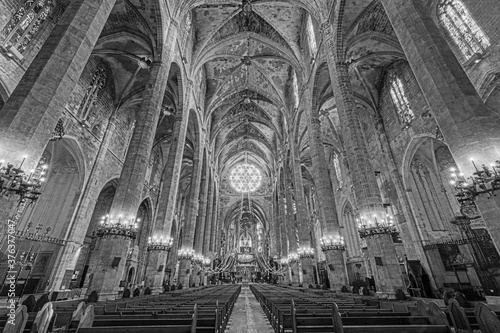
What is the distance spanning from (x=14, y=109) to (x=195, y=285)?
2004 centimetres

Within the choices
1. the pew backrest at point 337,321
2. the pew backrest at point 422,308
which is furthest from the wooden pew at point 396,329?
the pew backrest at point 422,308

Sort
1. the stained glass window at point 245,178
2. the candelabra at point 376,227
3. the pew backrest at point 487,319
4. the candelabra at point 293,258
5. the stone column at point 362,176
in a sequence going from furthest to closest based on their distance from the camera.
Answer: the stained glass window at point 245,178 < the candelabra at point 293,258 < the candelabra at point 376,227 < the stone column at point 362,176 < the pew backrest at point 487,319

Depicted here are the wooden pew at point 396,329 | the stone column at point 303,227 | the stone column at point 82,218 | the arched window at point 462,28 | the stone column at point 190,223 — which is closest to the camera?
the wooden pew at point 396,329

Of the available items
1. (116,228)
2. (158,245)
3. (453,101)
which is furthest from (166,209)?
(453,101)

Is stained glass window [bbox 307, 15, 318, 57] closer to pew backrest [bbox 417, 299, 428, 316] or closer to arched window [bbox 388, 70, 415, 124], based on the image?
arched window [bbox 388, 70, 415, 124]

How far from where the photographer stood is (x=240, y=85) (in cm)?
2606

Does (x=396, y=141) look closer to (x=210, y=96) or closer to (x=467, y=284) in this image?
(x=467, y=284)

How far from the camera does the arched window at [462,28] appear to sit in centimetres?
996

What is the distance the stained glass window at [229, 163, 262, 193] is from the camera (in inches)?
1576

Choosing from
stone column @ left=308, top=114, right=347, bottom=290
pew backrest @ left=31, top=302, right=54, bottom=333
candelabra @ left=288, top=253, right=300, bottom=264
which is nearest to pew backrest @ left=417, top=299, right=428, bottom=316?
pew backrest @ left=31, top=302, right=54, bottom=333

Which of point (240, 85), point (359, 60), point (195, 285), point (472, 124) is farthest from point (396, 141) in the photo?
point (195, 285)

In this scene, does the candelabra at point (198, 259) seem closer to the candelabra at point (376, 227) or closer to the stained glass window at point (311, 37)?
the candelabra at point (376, 227)

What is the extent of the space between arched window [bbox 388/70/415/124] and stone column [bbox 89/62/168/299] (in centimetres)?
1588

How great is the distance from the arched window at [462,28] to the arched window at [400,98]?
4491 mm
